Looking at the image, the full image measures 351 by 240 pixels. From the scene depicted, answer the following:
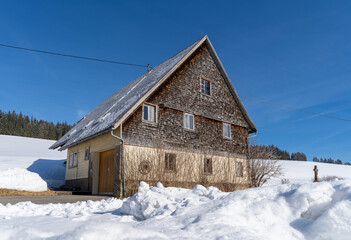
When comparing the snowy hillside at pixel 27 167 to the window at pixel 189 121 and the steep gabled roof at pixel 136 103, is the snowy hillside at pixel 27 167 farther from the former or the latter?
the window at pixel 189 121

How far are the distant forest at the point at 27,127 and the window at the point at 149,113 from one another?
Answer: 5672 cm

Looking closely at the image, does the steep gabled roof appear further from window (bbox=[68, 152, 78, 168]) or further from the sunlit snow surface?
the sunlit snow surface

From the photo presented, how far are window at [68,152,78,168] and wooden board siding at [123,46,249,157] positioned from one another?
246 inches

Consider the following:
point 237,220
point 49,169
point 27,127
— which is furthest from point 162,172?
point 27,127

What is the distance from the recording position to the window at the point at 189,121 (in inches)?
639

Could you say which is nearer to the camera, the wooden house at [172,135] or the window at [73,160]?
the wooden house at [172,135]

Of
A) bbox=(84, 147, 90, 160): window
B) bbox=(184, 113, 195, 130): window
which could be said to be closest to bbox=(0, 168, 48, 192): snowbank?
bbox=(84, 147, 90, 160): window

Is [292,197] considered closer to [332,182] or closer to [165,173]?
[332,182]

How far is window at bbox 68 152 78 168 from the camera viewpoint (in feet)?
58.7

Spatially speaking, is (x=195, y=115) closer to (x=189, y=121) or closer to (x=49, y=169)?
(x=189, y=121)

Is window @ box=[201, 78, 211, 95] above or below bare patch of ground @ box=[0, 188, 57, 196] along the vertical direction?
above

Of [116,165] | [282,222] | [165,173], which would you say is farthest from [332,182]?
[116,165]

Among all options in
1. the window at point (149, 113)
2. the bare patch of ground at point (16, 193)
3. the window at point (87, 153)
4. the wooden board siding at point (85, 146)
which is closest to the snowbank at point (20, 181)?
the bare patch of ground at point (16, 193)

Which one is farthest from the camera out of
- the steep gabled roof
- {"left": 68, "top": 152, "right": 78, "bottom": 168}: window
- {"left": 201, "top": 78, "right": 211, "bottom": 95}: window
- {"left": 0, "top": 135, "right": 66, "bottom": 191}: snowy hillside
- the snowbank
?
{"left": 68, "top": 152, "right": 78, "bottom": 168}: window
